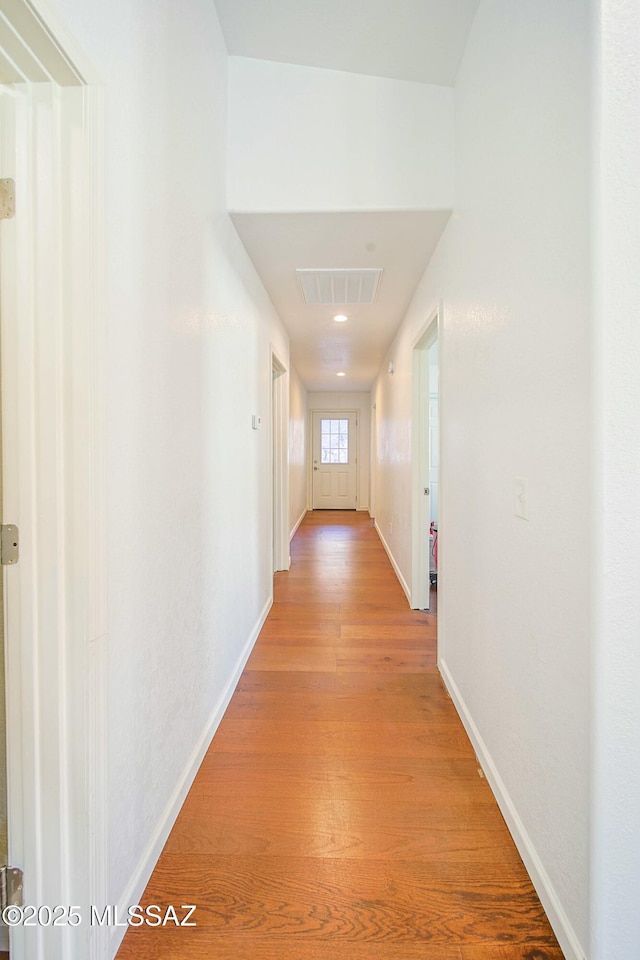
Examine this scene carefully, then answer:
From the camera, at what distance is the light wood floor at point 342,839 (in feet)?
3.36

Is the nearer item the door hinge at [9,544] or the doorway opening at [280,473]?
the door hinge at [9,544]

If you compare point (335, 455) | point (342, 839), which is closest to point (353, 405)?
point (335, 455)

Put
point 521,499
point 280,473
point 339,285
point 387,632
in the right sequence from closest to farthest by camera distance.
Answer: point 521,499 → point 387,632 → point 339,285 → point 280,473

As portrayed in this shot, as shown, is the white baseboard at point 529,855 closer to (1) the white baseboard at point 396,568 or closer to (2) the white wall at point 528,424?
(2) the white wall at point 528,424

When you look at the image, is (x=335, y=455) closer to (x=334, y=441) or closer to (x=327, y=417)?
(x=334, y=441)

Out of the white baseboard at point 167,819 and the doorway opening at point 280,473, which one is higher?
the doorway opening at point 280,473

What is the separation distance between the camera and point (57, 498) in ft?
2.85

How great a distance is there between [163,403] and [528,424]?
109cm

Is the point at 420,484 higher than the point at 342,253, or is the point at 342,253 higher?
the point at 342,253

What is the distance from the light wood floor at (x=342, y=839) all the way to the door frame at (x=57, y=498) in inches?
14.0

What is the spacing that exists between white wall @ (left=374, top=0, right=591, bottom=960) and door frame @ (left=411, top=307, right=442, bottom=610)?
46.4 inches

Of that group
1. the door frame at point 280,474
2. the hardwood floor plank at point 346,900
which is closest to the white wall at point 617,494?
the hardwood floor plank at point 346,900

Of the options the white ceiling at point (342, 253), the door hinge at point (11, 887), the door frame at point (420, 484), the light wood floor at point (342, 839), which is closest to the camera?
the door hinge at point (11, 887)

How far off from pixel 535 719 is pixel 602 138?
1366mm
